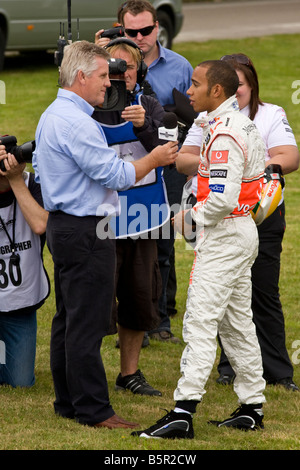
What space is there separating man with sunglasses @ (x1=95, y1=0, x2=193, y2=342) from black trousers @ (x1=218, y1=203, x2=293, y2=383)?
3.57 feet

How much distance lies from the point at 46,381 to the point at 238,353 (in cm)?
157

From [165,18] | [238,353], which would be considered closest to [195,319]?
[238,353]

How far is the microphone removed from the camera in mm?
4648

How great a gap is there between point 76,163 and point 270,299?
5.91ft

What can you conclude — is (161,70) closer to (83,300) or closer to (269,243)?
(269,243)

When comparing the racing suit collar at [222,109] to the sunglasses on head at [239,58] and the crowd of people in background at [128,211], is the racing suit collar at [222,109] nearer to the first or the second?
the crowd of people in background at [128,211]

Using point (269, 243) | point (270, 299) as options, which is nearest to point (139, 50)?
point (269, 243)

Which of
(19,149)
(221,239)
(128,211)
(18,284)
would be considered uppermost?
(19,149)

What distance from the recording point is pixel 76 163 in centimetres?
441

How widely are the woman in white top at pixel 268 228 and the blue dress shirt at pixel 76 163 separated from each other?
43.8 inches

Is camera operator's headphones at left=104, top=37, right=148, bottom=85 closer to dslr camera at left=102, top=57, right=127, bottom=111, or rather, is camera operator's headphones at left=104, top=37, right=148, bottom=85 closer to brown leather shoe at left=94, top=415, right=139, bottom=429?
dslr camera at left=102, top=57, right=127, bottom=111

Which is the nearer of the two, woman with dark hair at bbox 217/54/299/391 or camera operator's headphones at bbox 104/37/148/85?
camera operator's headphones at bbox 104/37/148/85

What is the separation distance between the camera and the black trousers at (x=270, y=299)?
18.1 ft

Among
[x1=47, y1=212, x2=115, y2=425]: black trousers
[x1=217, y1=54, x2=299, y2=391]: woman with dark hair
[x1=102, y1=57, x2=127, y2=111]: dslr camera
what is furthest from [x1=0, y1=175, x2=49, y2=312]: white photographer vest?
[x1=217, y1=54, x2=299, y2=391]: woman with dark hair
